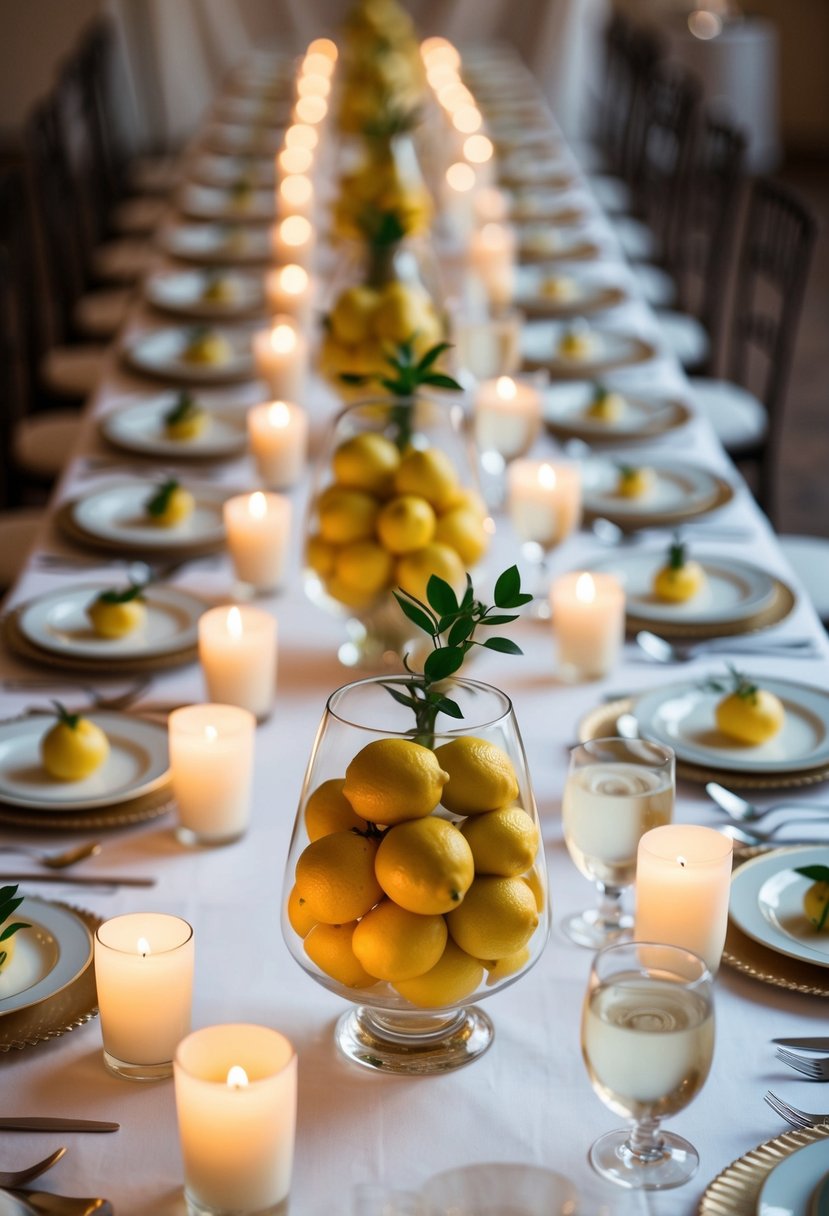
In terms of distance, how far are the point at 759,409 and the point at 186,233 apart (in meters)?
1.46

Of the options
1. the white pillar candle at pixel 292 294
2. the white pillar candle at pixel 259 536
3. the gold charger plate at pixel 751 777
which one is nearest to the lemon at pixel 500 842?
the gold charger plate at pixel 751 777

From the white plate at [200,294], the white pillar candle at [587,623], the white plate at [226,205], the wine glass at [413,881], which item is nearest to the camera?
the wine glass at [413,881]

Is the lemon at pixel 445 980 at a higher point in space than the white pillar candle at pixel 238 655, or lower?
higher

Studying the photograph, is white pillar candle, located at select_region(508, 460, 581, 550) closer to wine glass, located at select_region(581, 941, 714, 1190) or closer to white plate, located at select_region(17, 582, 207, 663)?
white plate, located at select_region(17, 582, 207, 663)

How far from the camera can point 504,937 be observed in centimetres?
100

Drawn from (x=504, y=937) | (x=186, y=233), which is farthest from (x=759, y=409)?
(x=504, y=937)

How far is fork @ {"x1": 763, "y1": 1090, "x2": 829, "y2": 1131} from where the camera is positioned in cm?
103

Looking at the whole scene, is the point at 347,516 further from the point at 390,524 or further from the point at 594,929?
the point at 594,929

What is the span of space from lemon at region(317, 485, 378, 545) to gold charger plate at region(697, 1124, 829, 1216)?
828 millimetres

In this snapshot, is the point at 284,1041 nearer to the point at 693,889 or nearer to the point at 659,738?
the point at 693,889

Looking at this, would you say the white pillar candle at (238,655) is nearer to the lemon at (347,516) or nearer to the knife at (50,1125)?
the lemon at (347,516)

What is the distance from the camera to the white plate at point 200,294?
313cm

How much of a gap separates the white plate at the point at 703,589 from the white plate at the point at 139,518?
537mm

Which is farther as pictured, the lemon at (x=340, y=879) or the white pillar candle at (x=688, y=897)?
the white pillar candle at (x=688, y=897)
